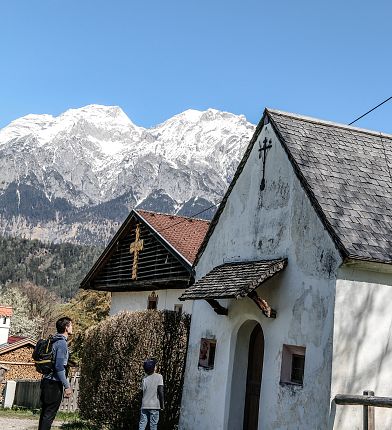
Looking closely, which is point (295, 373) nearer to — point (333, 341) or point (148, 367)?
point (333, 341)

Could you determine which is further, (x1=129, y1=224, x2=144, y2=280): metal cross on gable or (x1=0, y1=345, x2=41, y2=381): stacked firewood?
(x1=0, y1=345, x2=41, y2=381): stacked firewood

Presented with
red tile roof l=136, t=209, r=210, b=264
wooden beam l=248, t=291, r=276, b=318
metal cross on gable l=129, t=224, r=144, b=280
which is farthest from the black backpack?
Answer: metal cross on gable l=129, t=224, r=144, b=280

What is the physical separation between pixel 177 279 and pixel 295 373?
29.1 feet

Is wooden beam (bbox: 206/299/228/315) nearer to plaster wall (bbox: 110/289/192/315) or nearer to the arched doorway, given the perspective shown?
the arched doorway

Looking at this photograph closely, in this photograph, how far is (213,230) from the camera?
1548 centimetres

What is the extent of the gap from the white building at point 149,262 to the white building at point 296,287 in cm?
542

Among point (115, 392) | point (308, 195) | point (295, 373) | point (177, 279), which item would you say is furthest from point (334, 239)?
point (177, 279)

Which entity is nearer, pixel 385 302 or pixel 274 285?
pixel 385 302

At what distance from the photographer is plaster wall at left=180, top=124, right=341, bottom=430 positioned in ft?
36.3

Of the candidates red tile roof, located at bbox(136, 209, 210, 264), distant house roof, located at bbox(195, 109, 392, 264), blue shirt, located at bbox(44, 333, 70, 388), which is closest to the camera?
blue shirt, located at bbox(44, 333, 70, 388)

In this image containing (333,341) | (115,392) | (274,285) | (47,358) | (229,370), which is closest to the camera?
(47,358)

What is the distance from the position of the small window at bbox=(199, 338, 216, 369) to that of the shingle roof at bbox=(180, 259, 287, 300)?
1482 mm

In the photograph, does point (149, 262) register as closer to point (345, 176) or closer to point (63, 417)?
point (63, 417)

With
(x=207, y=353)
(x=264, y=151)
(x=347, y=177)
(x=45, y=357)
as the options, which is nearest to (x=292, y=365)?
(x=207, y=353)
